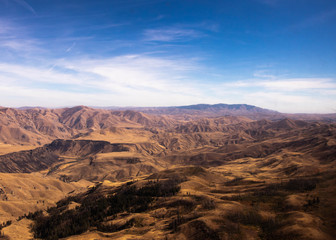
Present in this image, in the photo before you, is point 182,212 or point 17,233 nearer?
point 182,212

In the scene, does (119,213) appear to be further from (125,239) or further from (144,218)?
(125,239)

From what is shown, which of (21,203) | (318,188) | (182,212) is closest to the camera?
(182,212)

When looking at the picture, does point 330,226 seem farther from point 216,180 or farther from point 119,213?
point 216,180

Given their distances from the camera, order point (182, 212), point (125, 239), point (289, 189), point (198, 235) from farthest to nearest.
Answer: point (289, 189)
point (182, 212)
point (125, 239)
point (198, 235)

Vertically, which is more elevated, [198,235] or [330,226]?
[330,226]

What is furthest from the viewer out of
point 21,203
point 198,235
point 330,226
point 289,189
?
point 21,203

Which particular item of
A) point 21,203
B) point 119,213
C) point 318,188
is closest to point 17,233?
point 119,213

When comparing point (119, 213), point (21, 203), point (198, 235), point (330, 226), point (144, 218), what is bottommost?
point (21, 203)

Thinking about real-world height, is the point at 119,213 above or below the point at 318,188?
below

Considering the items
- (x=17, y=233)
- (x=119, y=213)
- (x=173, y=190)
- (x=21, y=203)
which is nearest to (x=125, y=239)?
(x=119, y=213)
